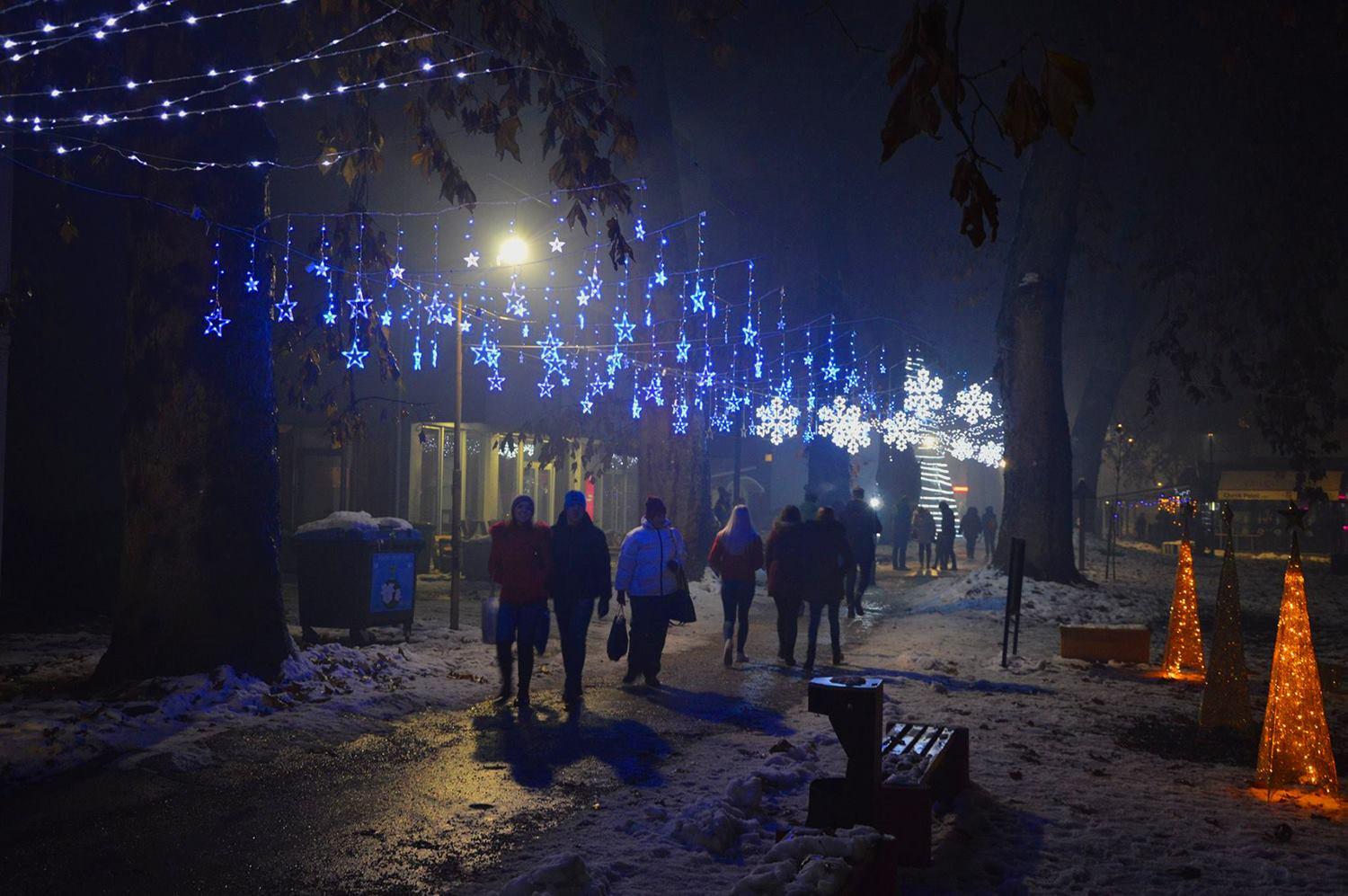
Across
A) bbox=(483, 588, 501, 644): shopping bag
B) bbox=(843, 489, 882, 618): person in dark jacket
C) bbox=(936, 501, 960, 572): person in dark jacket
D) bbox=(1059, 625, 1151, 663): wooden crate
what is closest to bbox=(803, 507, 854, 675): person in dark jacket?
bbox=(1059, 625, 1151, 663): wooden crate

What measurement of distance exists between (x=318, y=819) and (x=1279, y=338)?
20707 millimetres

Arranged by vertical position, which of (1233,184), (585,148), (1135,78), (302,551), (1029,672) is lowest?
(1029,672)

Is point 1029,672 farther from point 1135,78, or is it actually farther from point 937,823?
point 1135,78

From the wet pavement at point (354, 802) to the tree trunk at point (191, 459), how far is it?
1754mm

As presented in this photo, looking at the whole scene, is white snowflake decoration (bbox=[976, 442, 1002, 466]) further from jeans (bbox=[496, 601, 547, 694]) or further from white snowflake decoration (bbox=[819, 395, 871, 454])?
jeans (bbox=[496, 601, 547, 694])

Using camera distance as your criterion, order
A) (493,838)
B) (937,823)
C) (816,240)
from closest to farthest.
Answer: (493,838) < (937,823) < (816,240)

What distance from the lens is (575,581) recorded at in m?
9.85

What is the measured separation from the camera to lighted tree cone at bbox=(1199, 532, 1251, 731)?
27.2 ft

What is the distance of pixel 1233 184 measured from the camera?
20.8 metres

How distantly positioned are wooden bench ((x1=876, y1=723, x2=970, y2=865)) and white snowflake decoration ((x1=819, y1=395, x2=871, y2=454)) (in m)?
24.0

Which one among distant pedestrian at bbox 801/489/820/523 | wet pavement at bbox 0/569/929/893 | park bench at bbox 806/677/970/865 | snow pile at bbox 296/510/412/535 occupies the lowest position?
wet pavement at bbox 0/569/929/893

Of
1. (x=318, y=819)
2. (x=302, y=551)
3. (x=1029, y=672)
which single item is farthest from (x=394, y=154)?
(x=318, y=819)

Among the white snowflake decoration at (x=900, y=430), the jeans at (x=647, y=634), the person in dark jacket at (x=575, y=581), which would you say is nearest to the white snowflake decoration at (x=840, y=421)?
the white snowflake decoration at (x=900, y=430)

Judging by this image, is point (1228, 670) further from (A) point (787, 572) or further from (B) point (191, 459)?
(B) point (191, 459)
